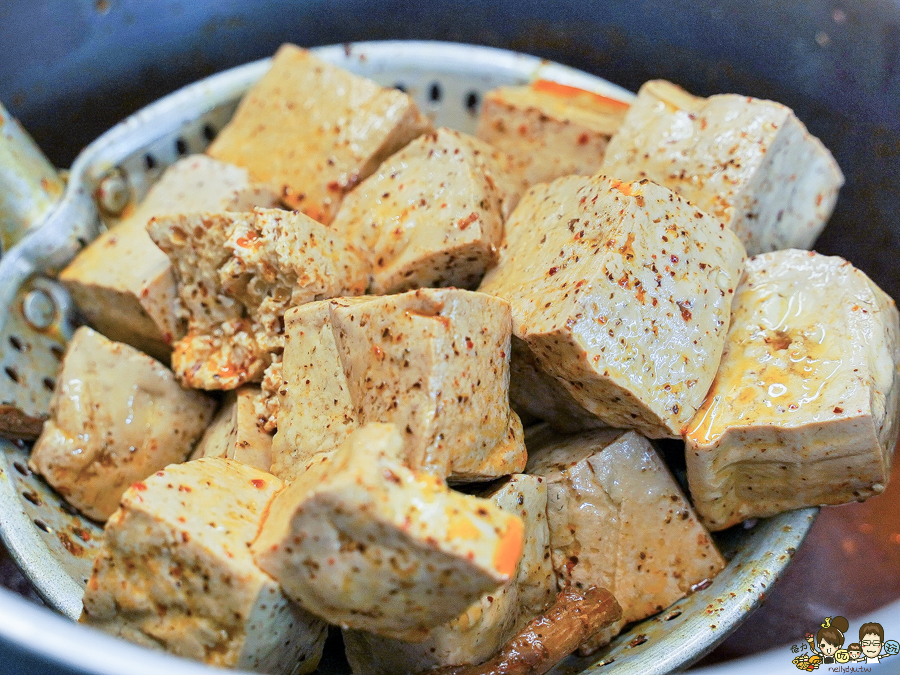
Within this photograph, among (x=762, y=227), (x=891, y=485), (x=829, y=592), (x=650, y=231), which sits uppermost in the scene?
(x=650, y=231)

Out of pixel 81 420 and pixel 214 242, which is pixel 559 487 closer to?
pixel 214 242

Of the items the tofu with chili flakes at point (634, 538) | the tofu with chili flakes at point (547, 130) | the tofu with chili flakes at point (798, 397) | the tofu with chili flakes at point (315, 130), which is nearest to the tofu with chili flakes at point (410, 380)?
the tofu with chili flakes at point (634, 538)

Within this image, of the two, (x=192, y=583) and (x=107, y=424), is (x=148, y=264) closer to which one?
(x=107, y=424)

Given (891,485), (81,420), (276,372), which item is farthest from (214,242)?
(891,485)

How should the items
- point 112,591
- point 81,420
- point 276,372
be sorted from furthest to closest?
point 81,420, point 276,372, point 112,591

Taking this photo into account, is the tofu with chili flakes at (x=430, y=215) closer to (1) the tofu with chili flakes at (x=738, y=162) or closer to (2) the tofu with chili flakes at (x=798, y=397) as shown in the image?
(1) the tofu with chili flakes at (x=738, y=162)

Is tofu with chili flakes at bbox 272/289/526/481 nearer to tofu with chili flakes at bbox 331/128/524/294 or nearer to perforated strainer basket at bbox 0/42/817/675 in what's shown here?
tofu with chili flakes at bbox 331/128/524/294

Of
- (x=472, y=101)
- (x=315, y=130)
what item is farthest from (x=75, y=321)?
(x=472, y=101)
